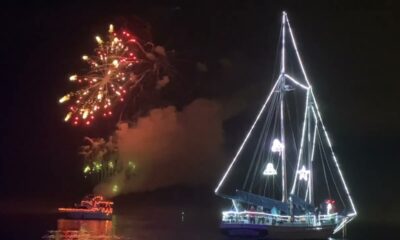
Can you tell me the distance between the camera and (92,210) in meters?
116

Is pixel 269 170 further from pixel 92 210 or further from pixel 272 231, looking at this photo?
pixel 92 210

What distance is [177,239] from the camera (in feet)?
238

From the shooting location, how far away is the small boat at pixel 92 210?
116 m

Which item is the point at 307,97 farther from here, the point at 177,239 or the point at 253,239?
the point at 177,239

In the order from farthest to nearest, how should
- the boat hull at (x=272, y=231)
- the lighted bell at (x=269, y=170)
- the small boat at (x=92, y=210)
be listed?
the small boat at (x=92, y=210) → the boat hull at (x=272, y=231) → the lighted bell at (x=269, y=170)

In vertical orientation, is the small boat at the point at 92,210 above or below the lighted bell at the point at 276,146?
below

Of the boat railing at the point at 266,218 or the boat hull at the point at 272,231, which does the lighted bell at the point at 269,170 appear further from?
the boat hull at the point at 272,231

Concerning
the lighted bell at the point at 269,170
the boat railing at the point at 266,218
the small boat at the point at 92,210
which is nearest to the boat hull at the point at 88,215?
the small boat at the point at 92,210

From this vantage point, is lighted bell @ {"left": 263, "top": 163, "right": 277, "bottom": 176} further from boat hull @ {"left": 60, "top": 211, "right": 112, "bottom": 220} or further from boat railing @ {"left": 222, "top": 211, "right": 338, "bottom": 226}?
boat hull @ {"left": 60, "top": 211, "right": 112, "bottom": 220}

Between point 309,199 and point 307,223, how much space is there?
5.35m

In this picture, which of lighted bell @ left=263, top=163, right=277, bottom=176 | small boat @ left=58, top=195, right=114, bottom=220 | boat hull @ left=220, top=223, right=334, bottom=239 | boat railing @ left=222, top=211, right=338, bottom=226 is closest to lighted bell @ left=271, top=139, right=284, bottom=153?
lighted bell @ left=263, top=163, right=277, bottom=176

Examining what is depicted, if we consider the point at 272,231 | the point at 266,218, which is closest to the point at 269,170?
the point at 266,218

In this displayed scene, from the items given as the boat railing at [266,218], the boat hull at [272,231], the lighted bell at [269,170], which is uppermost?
the lighted bell at [269,170]

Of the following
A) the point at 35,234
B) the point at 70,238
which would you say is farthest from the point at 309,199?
the point at 35,234
